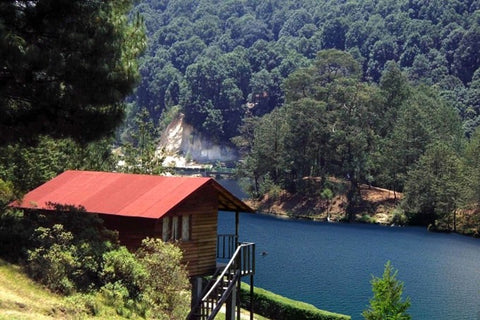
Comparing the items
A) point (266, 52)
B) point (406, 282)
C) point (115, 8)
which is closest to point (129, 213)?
point (115, 8)

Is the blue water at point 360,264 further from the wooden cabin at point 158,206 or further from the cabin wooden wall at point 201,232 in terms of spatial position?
the wooden cabin at point 158,206

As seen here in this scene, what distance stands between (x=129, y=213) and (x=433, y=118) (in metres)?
74.8

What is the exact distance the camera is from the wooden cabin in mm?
24828

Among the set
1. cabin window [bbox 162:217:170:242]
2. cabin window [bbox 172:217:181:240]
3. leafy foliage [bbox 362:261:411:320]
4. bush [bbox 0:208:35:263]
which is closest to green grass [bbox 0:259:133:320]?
bush [bbox 0:208:35:263]

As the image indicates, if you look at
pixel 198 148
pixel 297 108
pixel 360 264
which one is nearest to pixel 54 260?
pixel 360 264

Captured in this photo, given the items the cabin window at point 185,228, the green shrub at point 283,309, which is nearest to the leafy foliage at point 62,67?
the cabin window at point 185,228

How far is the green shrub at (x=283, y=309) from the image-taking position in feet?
94.6

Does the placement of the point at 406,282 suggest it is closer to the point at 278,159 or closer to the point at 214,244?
the point at 214,244

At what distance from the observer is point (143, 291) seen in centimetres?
2195

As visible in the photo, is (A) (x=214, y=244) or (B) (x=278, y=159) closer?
(A) (x=214, y=244)

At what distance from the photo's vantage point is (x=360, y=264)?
5034 centimetres

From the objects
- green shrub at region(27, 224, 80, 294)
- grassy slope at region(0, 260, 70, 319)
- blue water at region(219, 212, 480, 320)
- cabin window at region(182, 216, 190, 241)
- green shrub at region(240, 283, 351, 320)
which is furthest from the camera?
blue water at region(219, 212, 480, 320)

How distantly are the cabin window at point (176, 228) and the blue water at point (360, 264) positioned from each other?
40.7ft

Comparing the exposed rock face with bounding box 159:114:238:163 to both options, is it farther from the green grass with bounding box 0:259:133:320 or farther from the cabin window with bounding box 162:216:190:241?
the green grass with bounding box 0:259:133:320
